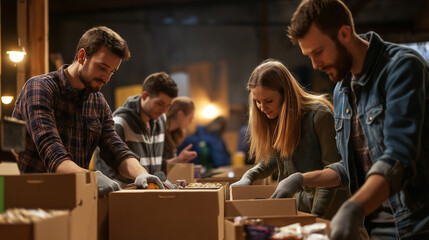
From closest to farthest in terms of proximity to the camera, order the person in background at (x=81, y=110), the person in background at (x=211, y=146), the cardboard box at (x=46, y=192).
→ 1. the cardboard box at (x=46, y=192)
2. the person in background at (x=81, y=110)
3. the person in background at (x=211, y=146)

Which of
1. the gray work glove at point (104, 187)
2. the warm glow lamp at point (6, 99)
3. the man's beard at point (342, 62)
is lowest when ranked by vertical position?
the gray work glove at point (104, 187)

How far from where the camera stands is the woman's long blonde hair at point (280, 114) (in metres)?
2.58

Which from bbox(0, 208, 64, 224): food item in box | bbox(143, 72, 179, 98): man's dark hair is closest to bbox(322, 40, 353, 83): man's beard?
bbox(0, 208, 64, 224): food item in box

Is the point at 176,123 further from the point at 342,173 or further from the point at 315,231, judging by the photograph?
the point at 315,231

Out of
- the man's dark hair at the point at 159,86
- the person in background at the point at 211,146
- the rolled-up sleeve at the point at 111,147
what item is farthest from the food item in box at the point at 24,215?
the person in background at the point at 211,146

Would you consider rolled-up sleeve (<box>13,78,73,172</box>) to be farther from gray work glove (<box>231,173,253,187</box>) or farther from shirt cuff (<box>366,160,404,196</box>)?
shirt cuff (<box>366,160,404,196</box>)

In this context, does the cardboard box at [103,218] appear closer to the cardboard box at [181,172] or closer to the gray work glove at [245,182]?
the gray work glove at [245,182]

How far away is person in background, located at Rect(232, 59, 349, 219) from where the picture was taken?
2.46 m

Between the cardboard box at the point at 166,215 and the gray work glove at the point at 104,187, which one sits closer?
the cardboard box at the point at 166,215

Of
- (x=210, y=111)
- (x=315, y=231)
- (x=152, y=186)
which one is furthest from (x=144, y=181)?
(x=210, y=111)

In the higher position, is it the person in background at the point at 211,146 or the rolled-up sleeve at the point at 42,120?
the person in background at the point at 211,146

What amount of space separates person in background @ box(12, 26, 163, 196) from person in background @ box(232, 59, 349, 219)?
744 millimetres

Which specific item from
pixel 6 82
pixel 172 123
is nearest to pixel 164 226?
pixel 6 82

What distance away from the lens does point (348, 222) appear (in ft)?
4.80
